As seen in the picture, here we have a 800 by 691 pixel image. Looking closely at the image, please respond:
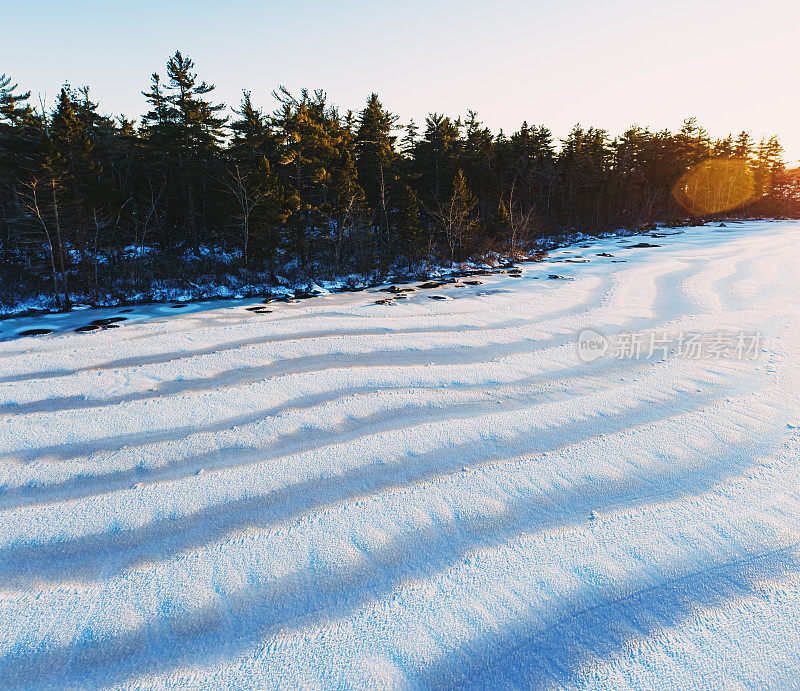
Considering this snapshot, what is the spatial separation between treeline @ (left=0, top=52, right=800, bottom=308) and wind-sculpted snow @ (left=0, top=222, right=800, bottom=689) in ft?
50.1

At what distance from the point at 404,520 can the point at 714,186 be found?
62677 mm

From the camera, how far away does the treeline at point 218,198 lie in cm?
1964

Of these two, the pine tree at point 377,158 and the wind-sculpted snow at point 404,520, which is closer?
the wind-sculpted snow at point 404,520

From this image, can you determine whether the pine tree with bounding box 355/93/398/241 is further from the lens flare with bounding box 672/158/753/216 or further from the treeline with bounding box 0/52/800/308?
the lens flare with bounding box 672/158/753/216

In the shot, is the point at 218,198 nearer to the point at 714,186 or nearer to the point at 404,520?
the point at 404,520

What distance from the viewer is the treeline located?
19641 mm

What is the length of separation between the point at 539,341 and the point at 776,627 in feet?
19.9

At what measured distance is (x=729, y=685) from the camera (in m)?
2.09

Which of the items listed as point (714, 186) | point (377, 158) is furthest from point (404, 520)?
point (714, 186)

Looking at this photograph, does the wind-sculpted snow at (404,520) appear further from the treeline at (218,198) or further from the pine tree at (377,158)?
the pine tree at (377,158)

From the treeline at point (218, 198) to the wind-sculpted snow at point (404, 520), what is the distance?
15.3 metres

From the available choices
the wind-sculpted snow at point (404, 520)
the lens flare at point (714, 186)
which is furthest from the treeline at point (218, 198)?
the lens flare at point (714, 186)

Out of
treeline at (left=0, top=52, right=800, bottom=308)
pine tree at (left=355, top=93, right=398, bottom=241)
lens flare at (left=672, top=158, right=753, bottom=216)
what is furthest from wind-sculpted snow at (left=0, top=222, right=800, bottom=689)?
lens flare at (left=672, top=158, right=753, bottom=216)

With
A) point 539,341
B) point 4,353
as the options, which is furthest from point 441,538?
point 4,353
